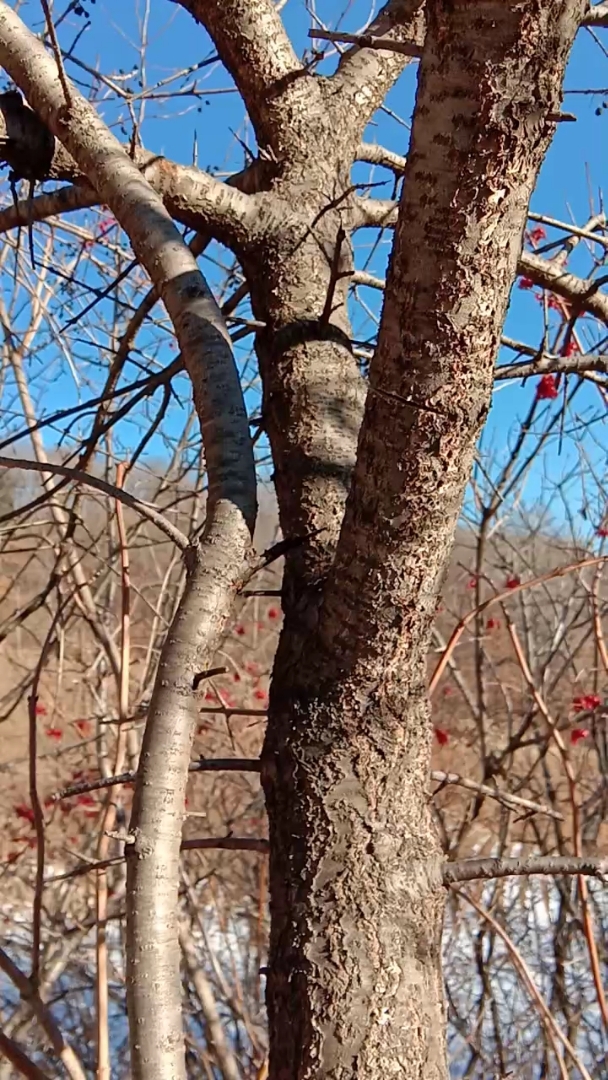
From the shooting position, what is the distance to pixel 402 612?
771 mm

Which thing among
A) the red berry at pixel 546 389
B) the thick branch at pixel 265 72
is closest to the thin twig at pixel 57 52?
the thick branch at pixel 265 72

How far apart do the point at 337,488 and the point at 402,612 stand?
0.22m

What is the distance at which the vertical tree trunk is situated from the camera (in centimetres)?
59

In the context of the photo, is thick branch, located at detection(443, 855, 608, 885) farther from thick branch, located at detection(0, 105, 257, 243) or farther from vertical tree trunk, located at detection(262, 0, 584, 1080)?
thick branch, located at detection(0, 105, 257, 243)

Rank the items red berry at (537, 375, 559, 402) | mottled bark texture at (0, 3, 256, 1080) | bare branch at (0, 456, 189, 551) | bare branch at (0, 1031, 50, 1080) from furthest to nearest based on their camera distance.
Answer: red berry at (537, 375, 559, 402)
bare branch at (0, 1031, 50, 1080)
bare branch at (0, 456, 189, 551)
mottled bark texture at (0, 3, 256, 1080)

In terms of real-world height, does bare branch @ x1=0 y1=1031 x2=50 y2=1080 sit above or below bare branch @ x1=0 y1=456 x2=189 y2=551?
below

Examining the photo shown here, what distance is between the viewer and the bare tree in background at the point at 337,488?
599 mm

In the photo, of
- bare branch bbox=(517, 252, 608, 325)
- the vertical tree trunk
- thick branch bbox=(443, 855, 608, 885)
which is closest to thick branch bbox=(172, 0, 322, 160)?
bare branch bbox=(517, 252, 608, 325)

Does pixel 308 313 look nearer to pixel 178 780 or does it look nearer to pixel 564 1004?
pixel 178 780

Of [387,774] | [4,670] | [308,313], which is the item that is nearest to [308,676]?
[387,774]

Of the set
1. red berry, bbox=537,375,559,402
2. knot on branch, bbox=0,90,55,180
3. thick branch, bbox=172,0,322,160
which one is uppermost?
red berry, bbox=537,375,559,402

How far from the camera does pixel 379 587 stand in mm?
761

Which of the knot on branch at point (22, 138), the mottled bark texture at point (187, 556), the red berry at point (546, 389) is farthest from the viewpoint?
the red berry at point (546, 389)

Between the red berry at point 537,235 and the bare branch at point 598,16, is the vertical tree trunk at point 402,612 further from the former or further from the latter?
the red berry at point 537,235
